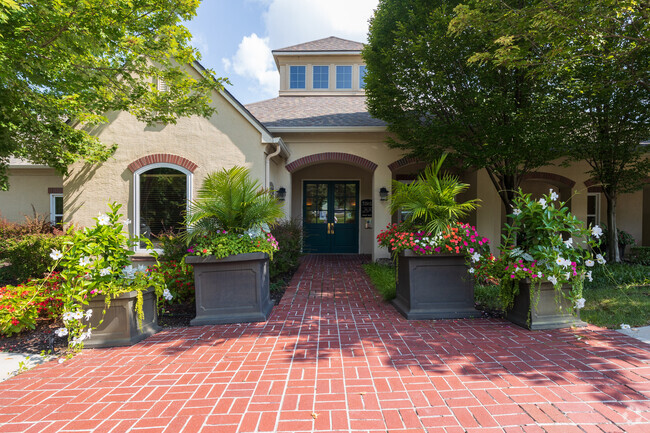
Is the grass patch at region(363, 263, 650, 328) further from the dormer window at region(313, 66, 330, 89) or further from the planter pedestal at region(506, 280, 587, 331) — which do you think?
the dormer window at region(313, 66, 330, 89)

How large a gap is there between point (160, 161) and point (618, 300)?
967 centimetres

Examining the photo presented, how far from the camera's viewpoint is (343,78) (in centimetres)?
1277

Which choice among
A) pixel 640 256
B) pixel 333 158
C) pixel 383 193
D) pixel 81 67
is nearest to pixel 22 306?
pixel 81 67

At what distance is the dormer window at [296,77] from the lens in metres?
12.9

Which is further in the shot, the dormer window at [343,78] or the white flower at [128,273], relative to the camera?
the dormer window at [343,78]

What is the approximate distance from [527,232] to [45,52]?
7193mm

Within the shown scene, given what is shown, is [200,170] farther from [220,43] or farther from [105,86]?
[220,43]

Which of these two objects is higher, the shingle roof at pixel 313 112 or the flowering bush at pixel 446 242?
the shingle roof at pixel 313 112

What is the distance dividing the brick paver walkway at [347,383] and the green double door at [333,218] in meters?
7.05

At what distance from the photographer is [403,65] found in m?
7.45

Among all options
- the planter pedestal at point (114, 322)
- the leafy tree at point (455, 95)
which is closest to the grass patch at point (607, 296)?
the leafy tree at point (455, 95)

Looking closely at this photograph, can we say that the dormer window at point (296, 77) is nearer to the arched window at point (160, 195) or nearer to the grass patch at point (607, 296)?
the arched window at point (160, 195)

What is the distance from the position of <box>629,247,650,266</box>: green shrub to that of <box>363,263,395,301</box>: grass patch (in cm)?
748

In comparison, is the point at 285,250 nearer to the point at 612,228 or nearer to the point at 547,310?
the point at 547,310
